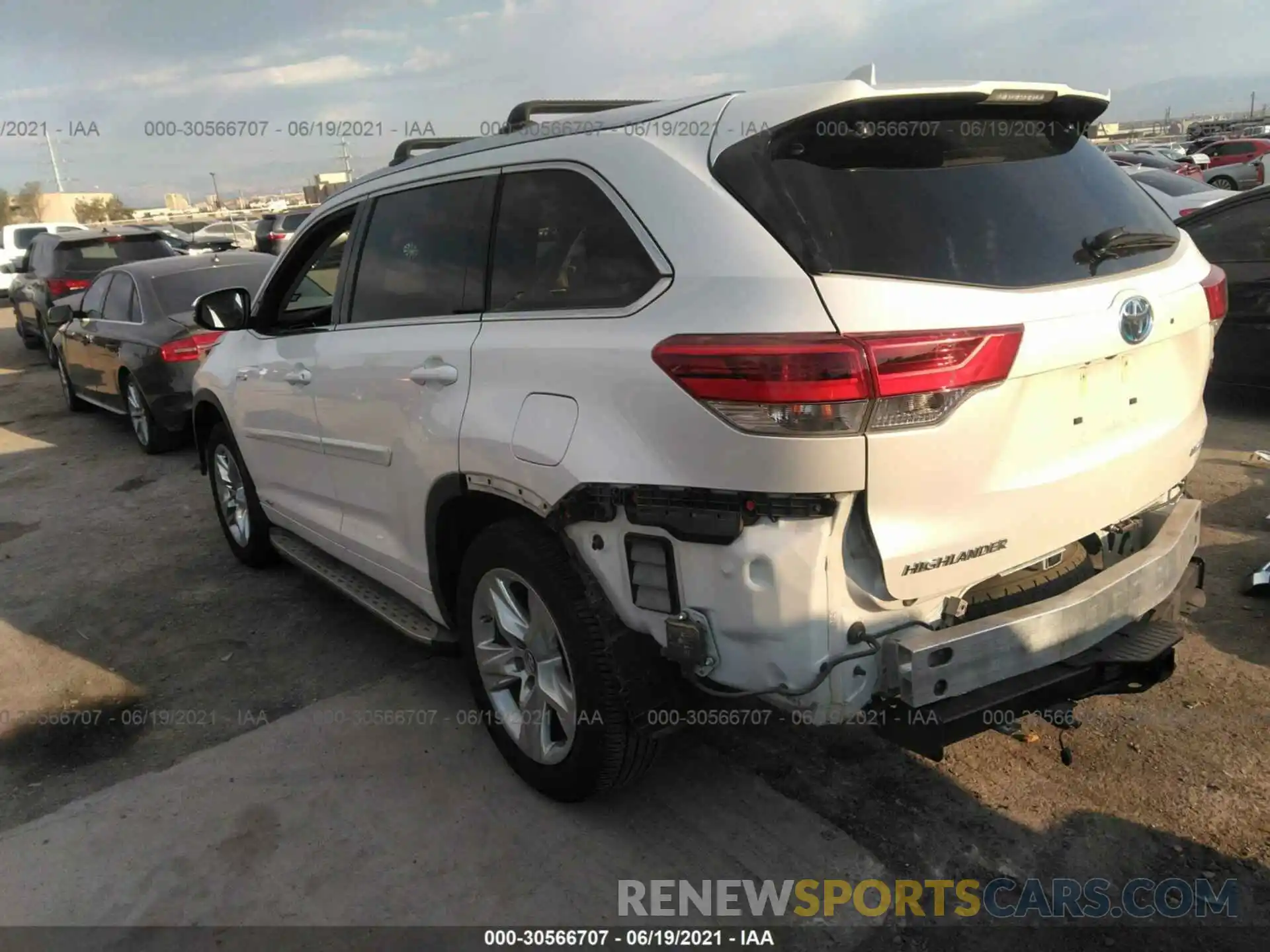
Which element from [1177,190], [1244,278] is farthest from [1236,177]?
[1244,278]

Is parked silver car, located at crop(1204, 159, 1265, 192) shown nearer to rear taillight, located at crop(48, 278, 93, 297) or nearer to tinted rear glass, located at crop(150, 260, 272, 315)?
tinted rear glass, located at crop(150, 260, 272, 315)

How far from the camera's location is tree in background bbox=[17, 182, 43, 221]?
189ft

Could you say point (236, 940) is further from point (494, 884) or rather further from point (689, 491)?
point (689, 491)

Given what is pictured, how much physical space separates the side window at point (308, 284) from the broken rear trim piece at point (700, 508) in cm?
207

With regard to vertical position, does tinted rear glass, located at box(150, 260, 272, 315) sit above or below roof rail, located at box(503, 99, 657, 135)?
below

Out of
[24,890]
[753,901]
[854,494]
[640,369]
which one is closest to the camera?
[854,494]

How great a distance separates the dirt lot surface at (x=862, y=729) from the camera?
8.93 feet

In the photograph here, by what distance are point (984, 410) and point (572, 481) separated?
3.36 ft

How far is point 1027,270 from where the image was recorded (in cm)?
235

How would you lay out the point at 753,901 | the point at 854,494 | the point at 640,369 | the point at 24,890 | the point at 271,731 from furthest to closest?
the point at 271,731, the point at 24,890, the point at 753,901, the point at 640,369, the point at 854,494

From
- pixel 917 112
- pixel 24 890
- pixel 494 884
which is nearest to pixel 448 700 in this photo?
pixel 494 884

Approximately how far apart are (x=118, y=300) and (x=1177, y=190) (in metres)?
14.9

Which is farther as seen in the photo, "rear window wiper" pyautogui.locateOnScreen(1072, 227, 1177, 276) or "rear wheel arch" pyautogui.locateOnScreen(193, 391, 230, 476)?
"rear wheel arch" pyautogui.locateOnScreen(193, 391, 230, 476)

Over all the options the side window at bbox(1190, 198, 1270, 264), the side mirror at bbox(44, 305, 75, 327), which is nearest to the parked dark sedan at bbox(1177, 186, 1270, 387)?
the side window at bbox(1190, 198, 1270, 264)
